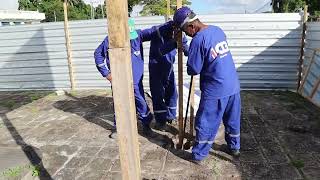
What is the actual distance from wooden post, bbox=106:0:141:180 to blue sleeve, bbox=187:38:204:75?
1.55 m

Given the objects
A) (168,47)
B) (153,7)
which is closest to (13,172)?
(168,47)

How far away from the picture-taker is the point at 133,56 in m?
5.28

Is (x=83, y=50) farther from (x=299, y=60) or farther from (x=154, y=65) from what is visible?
(x=299, y=60)

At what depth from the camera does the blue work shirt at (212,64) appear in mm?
4188

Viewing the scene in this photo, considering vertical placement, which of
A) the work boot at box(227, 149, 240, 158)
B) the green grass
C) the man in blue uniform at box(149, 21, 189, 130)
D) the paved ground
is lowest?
the green grass

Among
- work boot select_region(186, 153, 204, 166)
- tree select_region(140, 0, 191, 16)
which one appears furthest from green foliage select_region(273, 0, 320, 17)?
work boot select_region(186, 153, 204, 166)

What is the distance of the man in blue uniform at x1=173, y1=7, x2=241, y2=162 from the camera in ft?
13.8

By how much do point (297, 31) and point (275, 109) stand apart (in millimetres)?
2636

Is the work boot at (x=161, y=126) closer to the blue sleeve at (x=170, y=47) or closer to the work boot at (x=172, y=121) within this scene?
the work boot at (x=172, y=121)

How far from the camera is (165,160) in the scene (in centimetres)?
475

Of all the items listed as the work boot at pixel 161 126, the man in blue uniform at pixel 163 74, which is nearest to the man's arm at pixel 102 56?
the man in blue uniform at pixel 163 74

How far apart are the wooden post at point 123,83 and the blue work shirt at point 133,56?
2.49 m

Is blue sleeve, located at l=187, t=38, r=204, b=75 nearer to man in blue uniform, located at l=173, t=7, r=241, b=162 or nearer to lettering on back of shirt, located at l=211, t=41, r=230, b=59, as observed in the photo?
man in blue uniform, located at l=173, t=7, r=241, b=162

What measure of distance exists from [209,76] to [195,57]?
1.06ft
